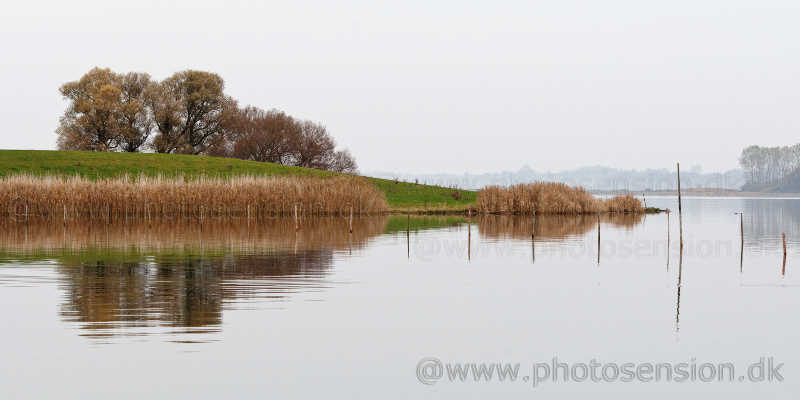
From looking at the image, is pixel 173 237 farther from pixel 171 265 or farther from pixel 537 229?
pixel 537 229

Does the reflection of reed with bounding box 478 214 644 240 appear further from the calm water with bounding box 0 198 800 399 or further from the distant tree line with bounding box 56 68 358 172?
the distant tree line with bounding box 56 68 358 172

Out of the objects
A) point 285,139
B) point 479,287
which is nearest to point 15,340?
point 479,287

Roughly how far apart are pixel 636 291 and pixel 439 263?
6.52 metres

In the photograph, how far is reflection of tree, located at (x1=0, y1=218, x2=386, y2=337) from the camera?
43.2 feet

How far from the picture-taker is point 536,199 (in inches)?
2057

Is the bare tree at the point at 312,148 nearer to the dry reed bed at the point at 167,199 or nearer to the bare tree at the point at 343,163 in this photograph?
the bare tree at the point at 343,163

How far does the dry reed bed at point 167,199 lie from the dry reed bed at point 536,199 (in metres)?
9.27

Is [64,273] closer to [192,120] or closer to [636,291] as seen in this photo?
[636,291]

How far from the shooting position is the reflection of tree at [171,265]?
13.2 m

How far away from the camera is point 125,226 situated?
35.9 m

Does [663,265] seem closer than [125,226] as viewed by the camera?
Yes

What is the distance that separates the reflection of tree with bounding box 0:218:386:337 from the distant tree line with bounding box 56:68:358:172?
148 feet

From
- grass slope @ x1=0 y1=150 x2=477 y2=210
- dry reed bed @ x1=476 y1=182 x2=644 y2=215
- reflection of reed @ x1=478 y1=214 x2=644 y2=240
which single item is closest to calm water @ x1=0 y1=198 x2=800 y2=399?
reflection of reed @ x1=478 y1=214 x2=644 y2=240

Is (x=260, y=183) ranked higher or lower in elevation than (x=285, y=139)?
lower
